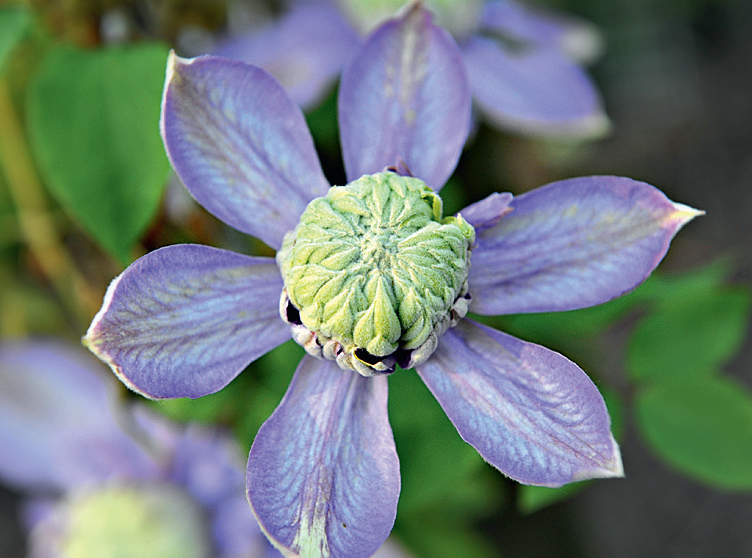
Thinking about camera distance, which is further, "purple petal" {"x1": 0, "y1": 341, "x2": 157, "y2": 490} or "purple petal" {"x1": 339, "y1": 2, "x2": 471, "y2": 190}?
"purple petal" {"x1": 0, "y1": 341, "x2": 157, "y2": 490}

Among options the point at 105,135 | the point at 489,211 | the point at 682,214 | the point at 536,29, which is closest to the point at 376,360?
the point at 489,211

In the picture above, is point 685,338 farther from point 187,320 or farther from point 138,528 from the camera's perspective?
point 138,528

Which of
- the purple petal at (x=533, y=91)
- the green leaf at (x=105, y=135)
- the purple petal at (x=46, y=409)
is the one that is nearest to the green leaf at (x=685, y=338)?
the purple petal at (x=533, y=91)

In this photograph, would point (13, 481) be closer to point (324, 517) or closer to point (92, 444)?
point (92, 444)

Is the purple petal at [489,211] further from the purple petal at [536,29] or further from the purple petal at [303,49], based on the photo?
the purple petal at [536,29]

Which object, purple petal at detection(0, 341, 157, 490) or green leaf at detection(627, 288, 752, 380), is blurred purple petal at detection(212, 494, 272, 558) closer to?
purple petal at detection(0, 341, 157, 490)

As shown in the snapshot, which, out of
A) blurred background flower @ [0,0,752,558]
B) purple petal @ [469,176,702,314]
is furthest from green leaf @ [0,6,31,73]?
purple petal @ [469,176,702,314]
